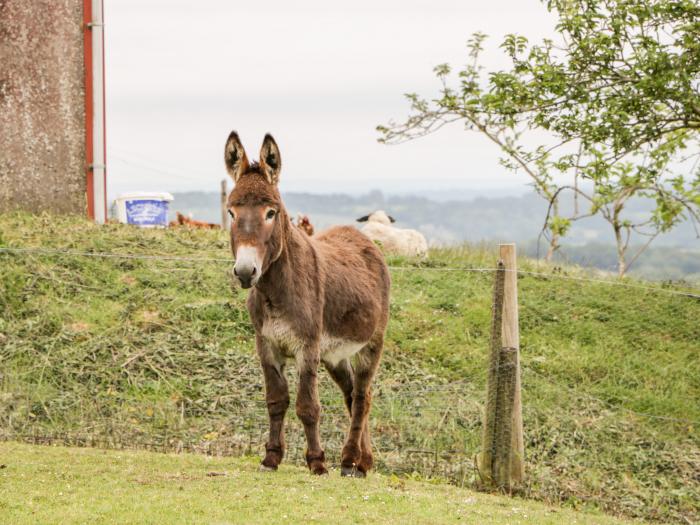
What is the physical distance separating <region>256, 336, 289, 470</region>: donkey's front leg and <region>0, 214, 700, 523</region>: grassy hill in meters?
1.41

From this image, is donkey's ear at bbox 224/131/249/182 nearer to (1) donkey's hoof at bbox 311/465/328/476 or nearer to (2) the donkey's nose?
(2) the donkey's nose

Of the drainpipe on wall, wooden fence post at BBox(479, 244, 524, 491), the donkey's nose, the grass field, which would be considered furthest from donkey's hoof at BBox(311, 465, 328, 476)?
the drainpipe on wall

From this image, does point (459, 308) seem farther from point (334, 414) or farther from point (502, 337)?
point (502, 337)

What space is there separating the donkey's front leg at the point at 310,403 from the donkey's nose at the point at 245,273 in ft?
3.00

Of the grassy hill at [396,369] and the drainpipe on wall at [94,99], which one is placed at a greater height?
the drainpipe on wall at [94,99]

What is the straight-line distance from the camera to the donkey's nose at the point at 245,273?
6762 millimetres

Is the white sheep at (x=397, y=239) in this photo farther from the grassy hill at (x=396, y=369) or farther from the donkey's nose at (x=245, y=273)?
the donkey's nose at (x=245, y=273)

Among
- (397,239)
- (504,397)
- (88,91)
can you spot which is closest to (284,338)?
(504,397)

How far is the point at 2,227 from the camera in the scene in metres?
14.3

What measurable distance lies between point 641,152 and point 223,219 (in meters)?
13.4

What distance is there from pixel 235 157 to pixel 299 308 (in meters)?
1.25

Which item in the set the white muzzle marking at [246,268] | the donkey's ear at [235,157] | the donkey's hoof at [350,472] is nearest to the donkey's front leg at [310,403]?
the donkey's hoof at [350,472]

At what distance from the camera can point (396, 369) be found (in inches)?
468

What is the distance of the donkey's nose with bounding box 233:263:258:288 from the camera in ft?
22.2
